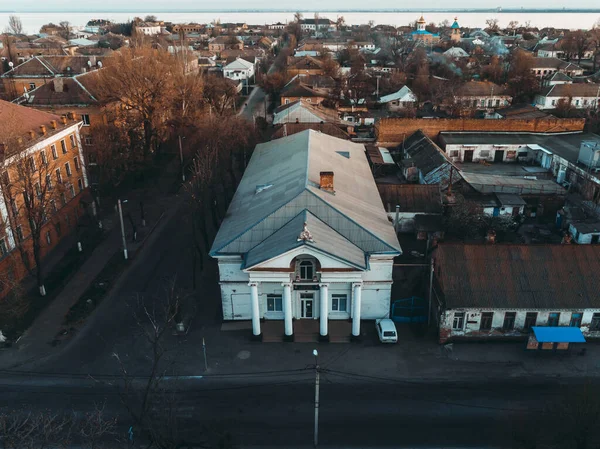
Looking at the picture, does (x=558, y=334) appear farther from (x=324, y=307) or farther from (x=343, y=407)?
(x=324, y=307)

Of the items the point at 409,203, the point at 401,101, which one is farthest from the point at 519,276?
the point at 401,101

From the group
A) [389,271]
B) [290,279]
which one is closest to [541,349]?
[389,271]

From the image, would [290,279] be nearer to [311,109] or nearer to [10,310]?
[10,310]

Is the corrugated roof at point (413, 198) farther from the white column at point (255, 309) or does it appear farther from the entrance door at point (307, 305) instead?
the white column at point (255, 309)

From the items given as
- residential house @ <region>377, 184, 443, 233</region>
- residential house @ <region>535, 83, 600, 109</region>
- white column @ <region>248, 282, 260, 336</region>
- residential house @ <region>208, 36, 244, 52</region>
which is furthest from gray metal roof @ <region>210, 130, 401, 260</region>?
residential house @ <region>208, 36, 244, 52</region>

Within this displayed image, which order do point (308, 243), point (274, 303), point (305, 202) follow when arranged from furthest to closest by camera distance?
point (274, 303)
point (305, 202)
point (308, 243)

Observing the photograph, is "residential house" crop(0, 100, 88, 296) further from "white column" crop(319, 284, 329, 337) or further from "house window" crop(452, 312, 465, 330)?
"house window" crop(452, 312, 465, 330)

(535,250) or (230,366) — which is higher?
(535,250)
